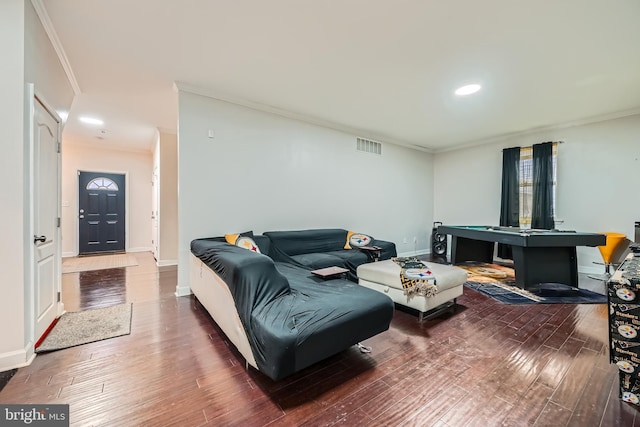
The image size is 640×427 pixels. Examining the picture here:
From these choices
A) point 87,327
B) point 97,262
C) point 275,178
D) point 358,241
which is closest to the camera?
point 87,327

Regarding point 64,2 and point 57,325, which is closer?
point 64,2

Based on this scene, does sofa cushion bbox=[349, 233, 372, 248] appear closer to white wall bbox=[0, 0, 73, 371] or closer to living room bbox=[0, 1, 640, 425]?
living room bbox=[0, 1, 640, 425]

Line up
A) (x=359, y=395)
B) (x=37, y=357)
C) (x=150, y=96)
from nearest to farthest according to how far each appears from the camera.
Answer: (x=359, y=395) < (x=37, y=357) < (x=150, y=96)

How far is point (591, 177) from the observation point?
15.3 ft

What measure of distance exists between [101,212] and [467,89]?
26.5ft

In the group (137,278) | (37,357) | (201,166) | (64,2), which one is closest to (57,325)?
(37,357)

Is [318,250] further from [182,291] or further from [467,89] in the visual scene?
[467,89]

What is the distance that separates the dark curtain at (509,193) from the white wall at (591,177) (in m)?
0.23

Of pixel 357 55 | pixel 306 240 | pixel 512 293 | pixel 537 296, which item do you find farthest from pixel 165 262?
pixel 537 296

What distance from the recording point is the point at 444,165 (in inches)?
267

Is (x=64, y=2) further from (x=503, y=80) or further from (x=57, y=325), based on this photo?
(x=503, y=80)

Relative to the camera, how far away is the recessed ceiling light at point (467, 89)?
11.1 feet

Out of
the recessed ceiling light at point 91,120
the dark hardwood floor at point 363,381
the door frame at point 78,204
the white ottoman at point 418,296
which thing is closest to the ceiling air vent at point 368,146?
the white ottoman at point 418,296

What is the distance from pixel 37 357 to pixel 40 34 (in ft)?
8.58
